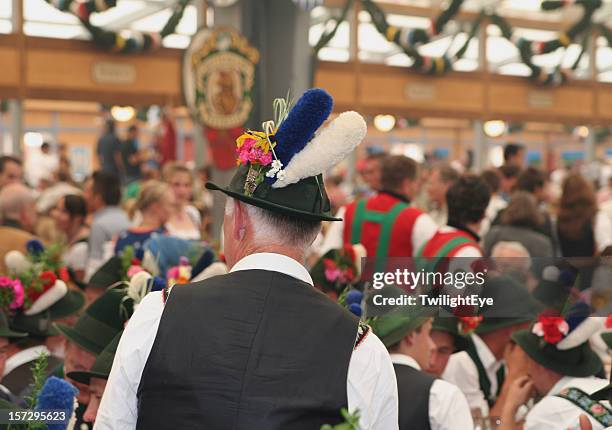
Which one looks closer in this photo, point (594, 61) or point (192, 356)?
point (192, 356)

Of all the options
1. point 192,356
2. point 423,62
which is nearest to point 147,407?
point 192,356

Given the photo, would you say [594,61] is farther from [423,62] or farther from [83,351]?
[83,351]

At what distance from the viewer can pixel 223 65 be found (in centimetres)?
729

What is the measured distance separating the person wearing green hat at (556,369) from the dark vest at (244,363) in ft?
3.49

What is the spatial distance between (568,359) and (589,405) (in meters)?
0.39

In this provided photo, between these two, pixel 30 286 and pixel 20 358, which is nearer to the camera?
pixel 20 358

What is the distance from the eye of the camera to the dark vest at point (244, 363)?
1676 millimetres

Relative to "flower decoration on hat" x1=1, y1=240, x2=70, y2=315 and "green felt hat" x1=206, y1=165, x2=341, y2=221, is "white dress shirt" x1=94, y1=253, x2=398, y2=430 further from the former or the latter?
"flower decoration on hat" x1=1, y1=240, x2=70, y2=315

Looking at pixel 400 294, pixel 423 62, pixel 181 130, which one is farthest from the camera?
pixel 181 130

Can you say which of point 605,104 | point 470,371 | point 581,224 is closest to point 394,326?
point 470,371

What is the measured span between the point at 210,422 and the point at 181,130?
641 inches

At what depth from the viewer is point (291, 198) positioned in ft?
6.05

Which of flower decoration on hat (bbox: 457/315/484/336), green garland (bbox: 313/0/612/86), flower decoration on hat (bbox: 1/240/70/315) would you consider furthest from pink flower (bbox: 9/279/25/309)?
green garland (bbox: 313/0/612/86)

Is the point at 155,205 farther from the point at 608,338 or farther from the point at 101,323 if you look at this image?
the point at 608,338
